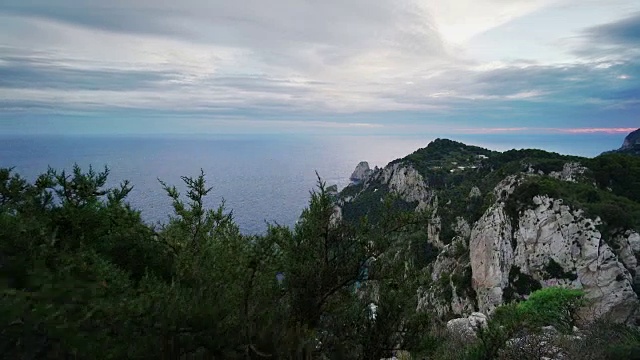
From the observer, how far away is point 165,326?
161 inches

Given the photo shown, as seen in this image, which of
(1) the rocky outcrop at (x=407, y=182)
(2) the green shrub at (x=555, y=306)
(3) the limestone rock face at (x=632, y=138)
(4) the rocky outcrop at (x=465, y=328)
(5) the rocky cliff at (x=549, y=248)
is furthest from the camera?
(3) the limestone rock face at (x=632, y=138)

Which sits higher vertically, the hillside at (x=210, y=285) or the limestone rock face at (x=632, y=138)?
the limestone rock face at (x=632, y=138)

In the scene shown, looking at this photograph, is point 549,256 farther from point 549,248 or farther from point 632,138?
point 632,138

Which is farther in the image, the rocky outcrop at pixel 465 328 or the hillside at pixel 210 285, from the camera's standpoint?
the rocky outcrop at pixel 465 328

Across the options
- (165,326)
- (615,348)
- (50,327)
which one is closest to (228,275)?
(165,326)

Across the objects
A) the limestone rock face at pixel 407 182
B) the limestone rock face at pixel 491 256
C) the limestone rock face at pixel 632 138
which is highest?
the limestone rock face at pixel 632 138

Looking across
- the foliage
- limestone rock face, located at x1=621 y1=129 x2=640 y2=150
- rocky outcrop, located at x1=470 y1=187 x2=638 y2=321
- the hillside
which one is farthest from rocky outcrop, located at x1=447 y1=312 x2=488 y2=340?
limestone rock face, located at x1=621 y1=129 x2=640 y2=150

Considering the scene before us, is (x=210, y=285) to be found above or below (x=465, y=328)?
above

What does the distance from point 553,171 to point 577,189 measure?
16.7 meters

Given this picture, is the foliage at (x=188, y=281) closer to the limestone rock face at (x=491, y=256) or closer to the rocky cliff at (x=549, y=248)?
the rocky cliff at (x=549, y=248)

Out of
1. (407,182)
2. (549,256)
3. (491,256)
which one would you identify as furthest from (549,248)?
(407,182)

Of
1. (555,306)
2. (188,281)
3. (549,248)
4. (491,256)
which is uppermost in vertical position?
(188,281)

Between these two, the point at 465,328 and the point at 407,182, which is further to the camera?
the point at 407,182

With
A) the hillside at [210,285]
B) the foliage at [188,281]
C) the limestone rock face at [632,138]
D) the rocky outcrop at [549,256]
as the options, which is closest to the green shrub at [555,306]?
the hillside at [210,285]
